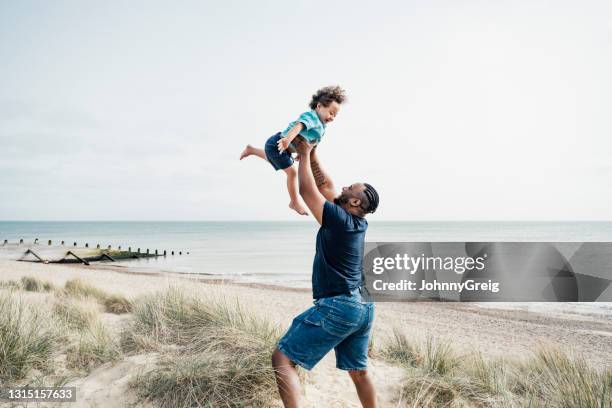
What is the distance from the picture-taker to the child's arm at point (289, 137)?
2924 millimetres

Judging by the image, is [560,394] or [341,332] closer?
[341,332]

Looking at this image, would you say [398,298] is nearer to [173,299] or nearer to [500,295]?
[500,295]

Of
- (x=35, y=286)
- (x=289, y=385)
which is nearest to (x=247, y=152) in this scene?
(x=289, y=385)

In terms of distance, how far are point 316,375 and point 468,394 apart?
64.2 inches

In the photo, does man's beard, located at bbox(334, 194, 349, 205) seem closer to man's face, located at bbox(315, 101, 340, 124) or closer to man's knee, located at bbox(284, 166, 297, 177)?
man's knee, located at bbox(284, 166, 297, 177)

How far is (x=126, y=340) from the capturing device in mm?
5211

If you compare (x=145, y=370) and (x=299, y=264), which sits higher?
(x=299, y=264)

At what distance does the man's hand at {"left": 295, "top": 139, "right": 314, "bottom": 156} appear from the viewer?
2.88 meters

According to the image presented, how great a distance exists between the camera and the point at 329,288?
269 cm

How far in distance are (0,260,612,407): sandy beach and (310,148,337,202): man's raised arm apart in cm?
222

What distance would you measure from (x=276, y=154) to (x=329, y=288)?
1.09 meters

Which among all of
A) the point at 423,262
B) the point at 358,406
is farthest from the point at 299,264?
the point at 358,406

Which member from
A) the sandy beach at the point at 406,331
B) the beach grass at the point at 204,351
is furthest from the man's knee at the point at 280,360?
the sandy beach at the point at 406,331

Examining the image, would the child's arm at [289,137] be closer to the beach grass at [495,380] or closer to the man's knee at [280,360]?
the man's knee at [280,360]
